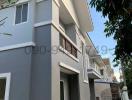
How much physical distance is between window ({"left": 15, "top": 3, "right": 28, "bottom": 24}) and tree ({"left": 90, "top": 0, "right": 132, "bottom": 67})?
3.93 m

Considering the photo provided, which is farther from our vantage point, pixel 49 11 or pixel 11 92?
pixel 49 11

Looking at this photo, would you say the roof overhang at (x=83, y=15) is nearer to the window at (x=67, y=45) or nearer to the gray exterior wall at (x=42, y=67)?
the window at (x=67, y=45)

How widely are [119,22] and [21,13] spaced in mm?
4763

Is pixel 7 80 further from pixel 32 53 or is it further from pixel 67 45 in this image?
pixel 67 45

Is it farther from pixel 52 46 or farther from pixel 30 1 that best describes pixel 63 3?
pixel 52 46

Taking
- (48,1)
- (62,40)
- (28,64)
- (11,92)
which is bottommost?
(11,92)

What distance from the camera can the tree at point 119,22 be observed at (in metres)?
4.42

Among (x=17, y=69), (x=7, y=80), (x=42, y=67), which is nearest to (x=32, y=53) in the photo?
(x=42, y=67)

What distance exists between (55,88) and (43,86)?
51 cm

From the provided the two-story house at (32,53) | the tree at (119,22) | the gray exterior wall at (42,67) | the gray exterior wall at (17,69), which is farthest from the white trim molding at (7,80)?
the tree at (119,22)

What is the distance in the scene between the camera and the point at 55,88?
7.29 metres

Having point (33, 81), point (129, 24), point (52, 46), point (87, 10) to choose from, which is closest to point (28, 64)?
point (33, 81)

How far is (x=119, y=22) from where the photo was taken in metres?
5.45

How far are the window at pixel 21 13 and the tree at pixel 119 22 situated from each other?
3.93m
